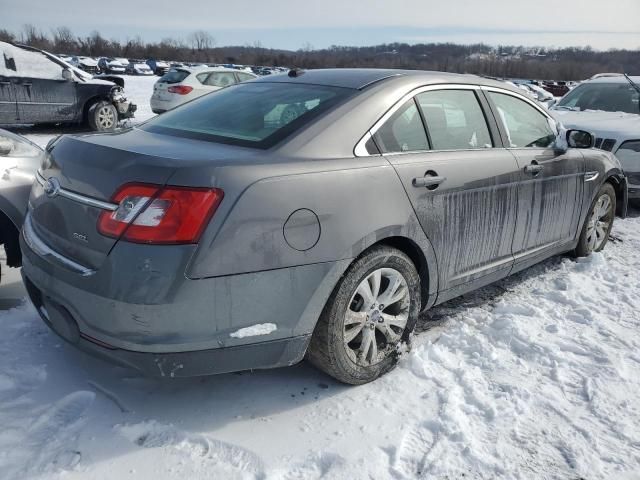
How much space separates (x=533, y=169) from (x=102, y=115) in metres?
9.86

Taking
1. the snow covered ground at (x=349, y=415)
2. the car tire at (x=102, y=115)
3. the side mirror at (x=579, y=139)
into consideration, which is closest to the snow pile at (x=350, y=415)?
the snow covered ground at (x=349, y=415)

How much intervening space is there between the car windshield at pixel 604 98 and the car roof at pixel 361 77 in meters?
5.28

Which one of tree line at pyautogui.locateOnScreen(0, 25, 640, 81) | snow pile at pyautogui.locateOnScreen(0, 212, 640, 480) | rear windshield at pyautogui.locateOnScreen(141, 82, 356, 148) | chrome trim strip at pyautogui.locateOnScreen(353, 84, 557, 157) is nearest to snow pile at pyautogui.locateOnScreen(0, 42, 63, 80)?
snow pile at pyautogui.locateOnScreen(0, 212, 640, 480)

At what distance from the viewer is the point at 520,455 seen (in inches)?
93.6

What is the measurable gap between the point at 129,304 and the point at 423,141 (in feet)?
5.81

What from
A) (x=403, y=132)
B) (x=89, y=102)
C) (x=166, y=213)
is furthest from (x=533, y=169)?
(x=89, y=102)

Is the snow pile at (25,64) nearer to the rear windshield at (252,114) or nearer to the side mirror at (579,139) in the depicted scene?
the rear windshield at (252,114)

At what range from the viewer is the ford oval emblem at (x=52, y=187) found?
2514 millimetres

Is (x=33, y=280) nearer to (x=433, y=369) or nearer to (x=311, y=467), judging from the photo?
(x=311, y=467)

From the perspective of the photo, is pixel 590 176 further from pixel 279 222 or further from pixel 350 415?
pixel 279 222

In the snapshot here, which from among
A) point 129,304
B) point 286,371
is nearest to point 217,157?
point 129,304

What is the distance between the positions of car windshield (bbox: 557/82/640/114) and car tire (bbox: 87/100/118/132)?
8548mm

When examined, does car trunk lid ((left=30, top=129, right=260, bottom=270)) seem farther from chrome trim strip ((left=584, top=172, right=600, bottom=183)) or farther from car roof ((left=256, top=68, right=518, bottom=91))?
chrome trim strip ((left=584, top=172, right=600, bottom=183))

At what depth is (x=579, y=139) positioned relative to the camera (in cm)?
431
